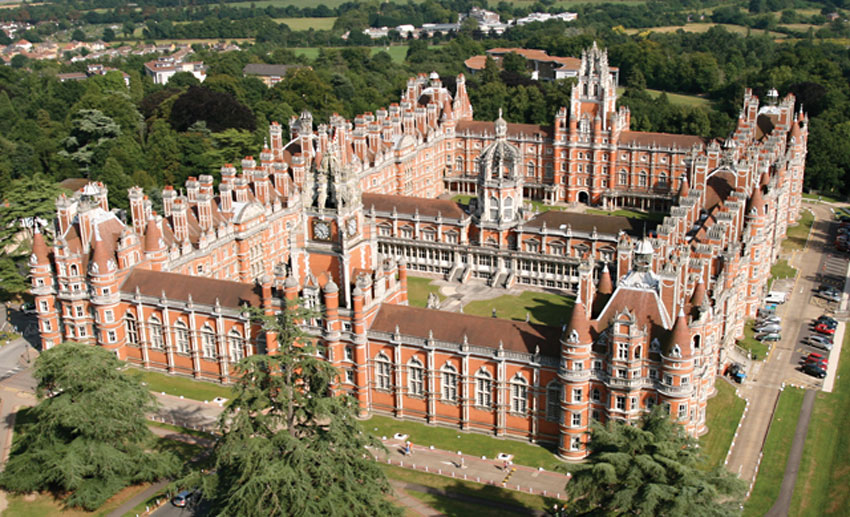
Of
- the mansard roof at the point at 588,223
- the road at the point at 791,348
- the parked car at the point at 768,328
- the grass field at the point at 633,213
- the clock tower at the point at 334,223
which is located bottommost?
the road at the point at 791,348

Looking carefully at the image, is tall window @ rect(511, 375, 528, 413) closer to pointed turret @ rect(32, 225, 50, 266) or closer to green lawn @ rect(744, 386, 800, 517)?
green lawn @ rect(744, 386, 800, 517)

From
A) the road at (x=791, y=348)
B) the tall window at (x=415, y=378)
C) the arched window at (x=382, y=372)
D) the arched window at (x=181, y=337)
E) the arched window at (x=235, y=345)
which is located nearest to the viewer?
the road at (x=791, y=348)

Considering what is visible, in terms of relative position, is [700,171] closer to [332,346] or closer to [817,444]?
[817,444]

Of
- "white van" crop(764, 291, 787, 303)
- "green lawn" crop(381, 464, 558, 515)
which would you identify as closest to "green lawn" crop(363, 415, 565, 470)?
"green lawn" crop(381, 464, 558, 515)

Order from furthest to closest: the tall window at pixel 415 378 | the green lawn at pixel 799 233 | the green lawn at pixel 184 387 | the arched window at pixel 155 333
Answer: the green lawn at pixel 799 233, the arched window at pixel 155 333, the green lawn at pixel 184 387, the tall window at pixel 415 378

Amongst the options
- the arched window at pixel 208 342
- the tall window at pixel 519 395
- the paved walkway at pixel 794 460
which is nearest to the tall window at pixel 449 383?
the tall window at pixel 519 395

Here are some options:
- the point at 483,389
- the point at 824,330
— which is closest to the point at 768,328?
the point at 824,330

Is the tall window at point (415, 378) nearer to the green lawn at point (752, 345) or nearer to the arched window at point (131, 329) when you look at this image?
the arched window at point (131, 329)

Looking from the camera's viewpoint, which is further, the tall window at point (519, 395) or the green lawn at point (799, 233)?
the green lawn at point (799, 233)

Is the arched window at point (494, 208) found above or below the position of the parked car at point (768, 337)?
above
